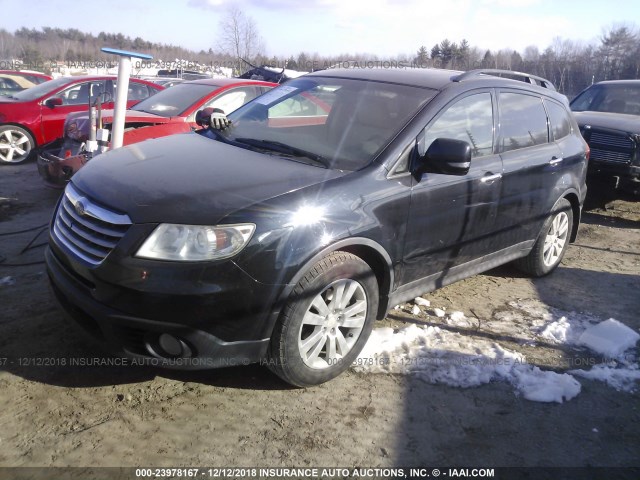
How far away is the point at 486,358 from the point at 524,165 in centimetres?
163

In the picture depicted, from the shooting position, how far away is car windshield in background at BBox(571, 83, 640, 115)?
8898 mm

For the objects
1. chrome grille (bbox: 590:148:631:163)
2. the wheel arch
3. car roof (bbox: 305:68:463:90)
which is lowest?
the wheel arch

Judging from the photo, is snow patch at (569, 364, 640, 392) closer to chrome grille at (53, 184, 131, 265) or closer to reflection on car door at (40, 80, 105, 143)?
chrome grille at (53, 184, 131, 265)

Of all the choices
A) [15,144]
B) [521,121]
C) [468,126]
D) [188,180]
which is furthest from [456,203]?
[15,144]

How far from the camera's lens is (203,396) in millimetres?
3000

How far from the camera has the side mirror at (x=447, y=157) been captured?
3.24 m

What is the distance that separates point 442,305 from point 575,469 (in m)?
1.85

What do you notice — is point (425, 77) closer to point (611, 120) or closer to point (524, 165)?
point (524, 165)

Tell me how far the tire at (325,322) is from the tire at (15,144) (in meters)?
7.96

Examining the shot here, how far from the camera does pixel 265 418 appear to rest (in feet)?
9.36

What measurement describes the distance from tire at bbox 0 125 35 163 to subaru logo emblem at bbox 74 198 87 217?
23.3ft

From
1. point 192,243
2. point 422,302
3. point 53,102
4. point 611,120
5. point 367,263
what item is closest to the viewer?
point 192,243

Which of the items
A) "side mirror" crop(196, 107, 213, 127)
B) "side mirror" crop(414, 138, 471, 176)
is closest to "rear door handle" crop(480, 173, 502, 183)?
"side mirror" crop(414, 138, 471, 176)

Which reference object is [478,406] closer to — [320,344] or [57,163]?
[320,344]
